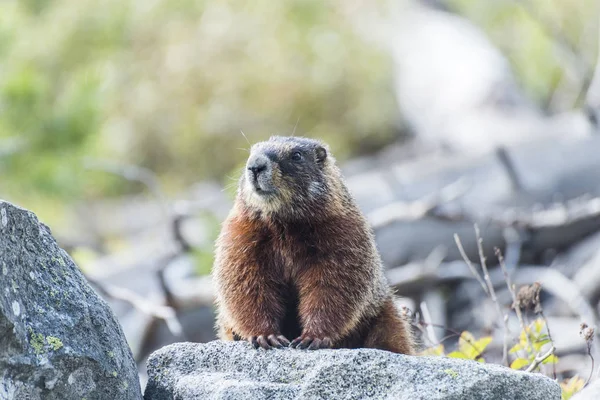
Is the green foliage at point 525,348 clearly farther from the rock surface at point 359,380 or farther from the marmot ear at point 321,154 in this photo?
the marmot ear at point 321,154

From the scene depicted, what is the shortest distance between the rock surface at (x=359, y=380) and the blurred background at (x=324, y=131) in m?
2.73

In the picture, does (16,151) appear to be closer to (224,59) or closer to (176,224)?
(176,224)

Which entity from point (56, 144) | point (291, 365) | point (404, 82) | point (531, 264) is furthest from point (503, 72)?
point (291, 365)

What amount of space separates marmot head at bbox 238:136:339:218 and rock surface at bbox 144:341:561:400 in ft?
3.69

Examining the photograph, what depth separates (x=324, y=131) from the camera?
68.5 ft

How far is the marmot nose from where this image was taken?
5.46m

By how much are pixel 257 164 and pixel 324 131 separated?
50.8 feet

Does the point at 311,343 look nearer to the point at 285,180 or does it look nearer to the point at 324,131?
the point at 285,180

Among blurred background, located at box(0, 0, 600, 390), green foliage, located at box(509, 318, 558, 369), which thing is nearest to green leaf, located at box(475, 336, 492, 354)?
green foliage, located at box(509, 318, 558, 369)

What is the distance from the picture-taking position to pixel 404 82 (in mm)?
18469

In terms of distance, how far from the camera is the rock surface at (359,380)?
424cm

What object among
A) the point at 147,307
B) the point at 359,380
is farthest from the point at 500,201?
the point at 359,380

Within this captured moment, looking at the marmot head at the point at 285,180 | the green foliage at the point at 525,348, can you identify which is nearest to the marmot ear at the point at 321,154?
the marmot head at the point at 285,180

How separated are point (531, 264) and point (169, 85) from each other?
13502mm
